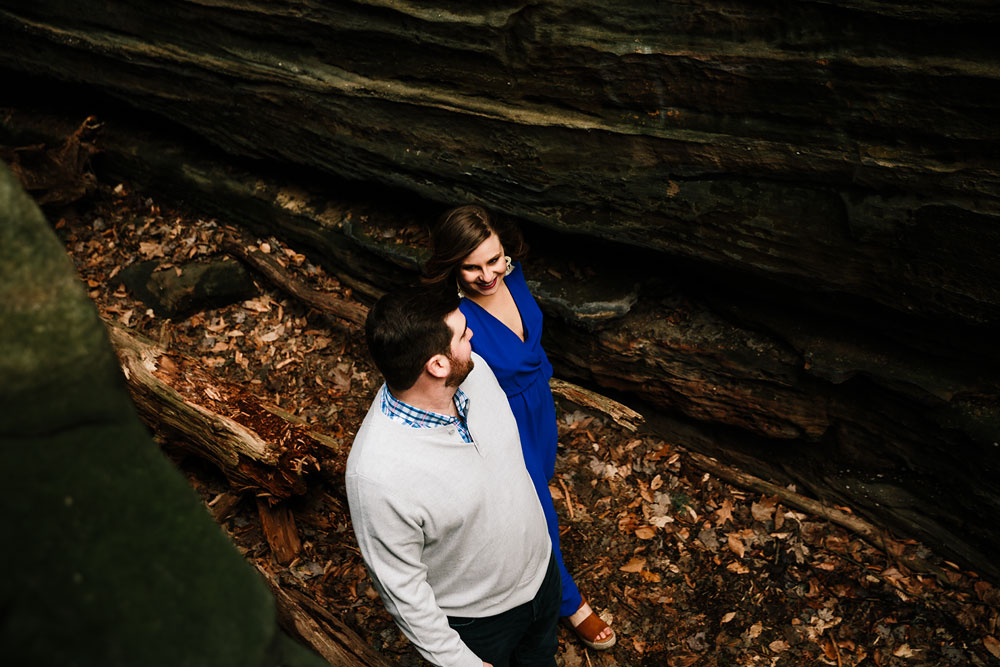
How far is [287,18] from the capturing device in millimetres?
5539

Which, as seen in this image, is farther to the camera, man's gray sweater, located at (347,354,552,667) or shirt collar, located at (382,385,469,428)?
shirt collar, located at (382,385,469,428)

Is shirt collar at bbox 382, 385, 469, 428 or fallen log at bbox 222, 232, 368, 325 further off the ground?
shirt collar at bbox 382, 385, 469, 428

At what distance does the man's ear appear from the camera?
8.24 ft

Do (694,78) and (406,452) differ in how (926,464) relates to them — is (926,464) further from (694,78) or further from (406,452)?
(406,452)

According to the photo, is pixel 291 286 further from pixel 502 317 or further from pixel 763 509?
pixel 763 509

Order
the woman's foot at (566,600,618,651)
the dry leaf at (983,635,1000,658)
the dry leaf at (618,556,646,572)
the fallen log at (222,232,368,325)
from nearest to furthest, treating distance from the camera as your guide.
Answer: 1. the dry leaf at (983,635,1000,658)
2. the woman's foot at (566,600,618,651)
3. the dry leaf at (618,556,646,572)
4. the fallen log at (222,232,368,325)

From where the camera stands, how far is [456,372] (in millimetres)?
2602

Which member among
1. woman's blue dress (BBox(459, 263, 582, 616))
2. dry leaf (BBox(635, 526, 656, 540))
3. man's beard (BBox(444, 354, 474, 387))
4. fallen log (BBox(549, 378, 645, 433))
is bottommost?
dry leaf (BBox(635, 526, 656, 540))

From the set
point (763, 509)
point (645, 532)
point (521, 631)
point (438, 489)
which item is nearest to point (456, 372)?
point (438, 489)

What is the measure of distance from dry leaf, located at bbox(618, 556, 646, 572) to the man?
2.23 m

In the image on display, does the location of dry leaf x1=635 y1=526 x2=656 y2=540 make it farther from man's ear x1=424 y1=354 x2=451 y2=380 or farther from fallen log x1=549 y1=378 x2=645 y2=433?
man's ear x1=424 y1=354 x2=451 y2=380

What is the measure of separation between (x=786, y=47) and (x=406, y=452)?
3.27 metres

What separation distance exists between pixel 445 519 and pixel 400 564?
0.73 feet

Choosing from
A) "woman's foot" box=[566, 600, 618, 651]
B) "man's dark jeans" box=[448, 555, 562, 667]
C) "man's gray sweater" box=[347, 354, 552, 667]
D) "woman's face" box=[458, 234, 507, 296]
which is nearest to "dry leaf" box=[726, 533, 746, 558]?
"woman's foot" box=[566, 600, 618, 651]
